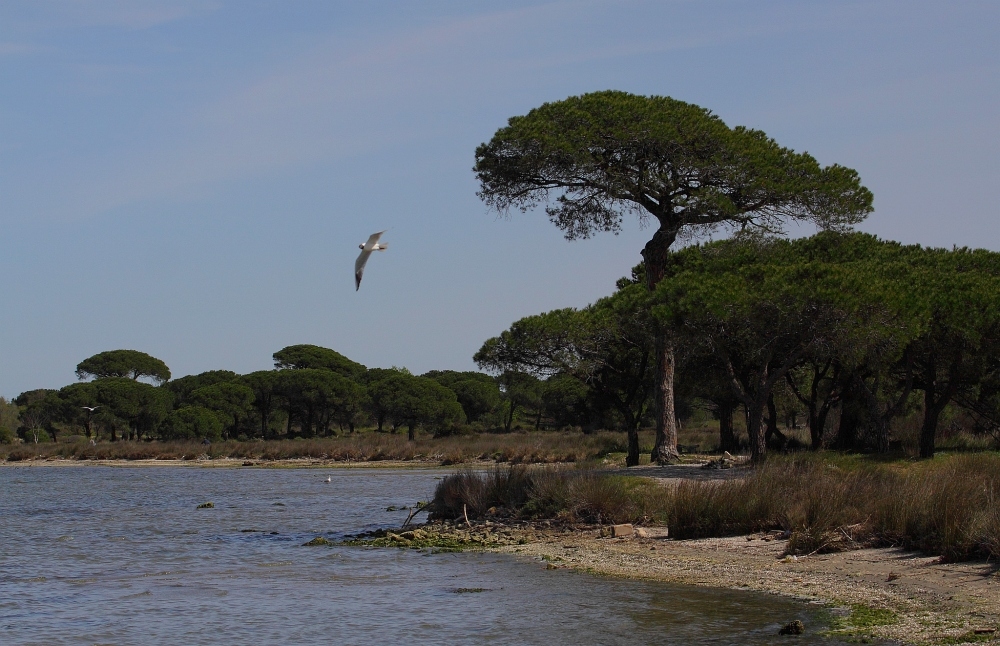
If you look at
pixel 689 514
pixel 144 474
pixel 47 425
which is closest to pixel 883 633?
pixel 689 514

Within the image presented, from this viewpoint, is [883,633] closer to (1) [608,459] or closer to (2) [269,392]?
(1) [608,459]

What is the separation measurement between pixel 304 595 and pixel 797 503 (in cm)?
726

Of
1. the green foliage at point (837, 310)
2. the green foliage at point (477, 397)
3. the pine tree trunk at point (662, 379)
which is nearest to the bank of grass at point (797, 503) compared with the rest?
the green foliage at point (837, 310)

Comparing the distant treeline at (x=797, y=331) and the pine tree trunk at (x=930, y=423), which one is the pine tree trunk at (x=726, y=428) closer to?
the distant treeline at (x=797, y=331)

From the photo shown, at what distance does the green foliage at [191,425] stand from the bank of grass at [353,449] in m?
5.08

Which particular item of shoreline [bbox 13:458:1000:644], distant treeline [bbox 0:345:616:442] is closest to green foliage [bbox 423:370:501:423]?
distant treeline [bbox 0:345:616:442]

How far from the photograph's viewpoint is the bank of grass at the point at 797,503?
12.7 meters

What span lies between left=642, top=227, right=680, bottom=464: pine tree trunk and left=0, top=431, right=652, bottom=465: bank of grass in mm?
21357

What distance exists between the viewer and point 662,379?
84.0ft

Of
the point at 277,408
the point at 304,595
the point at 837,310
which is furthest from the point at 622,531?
the point at 277,408

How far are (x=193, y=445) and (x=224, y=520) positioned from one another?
39512 mm

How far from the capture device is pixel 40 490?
1438 inches

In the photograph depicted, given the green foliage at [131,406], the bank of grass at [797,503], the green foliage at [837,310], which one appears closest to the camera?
the bank of grass at [797,503]

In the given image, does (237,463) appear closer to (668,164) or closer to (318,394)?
(318,394)
